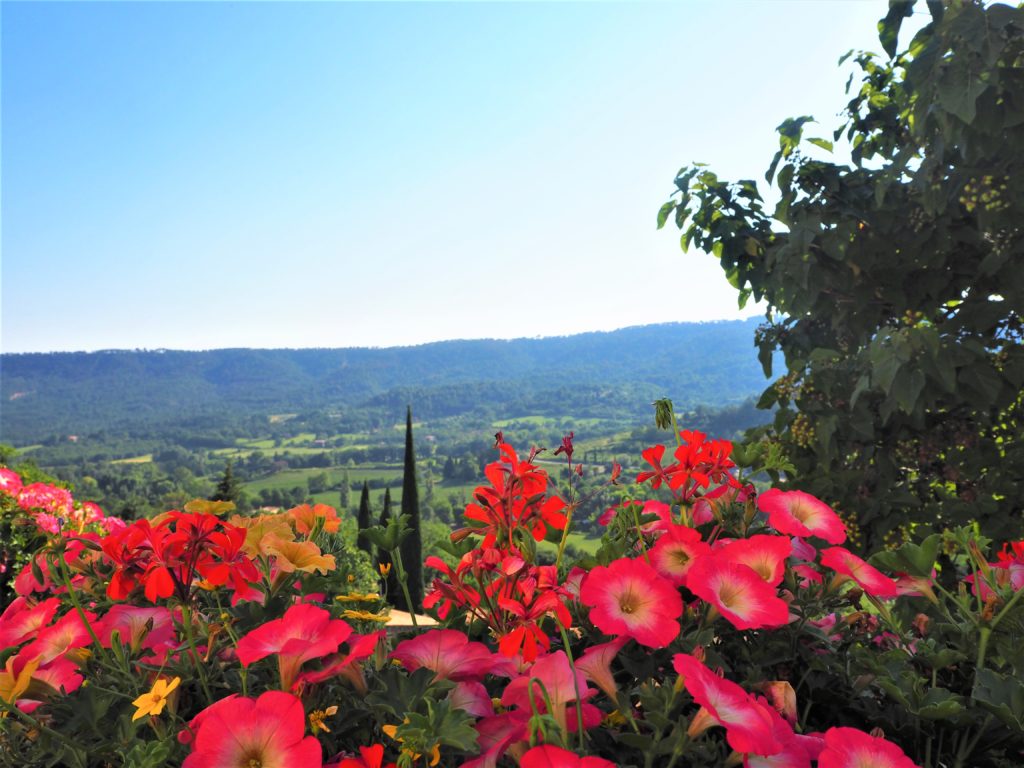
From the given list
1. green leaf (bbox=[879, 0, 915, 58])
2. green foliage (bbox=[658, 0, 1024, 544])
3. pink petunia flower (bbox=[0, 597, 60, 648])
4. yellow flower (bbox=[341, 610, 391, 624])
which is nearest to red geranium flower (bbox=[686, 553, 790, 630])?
yellow flower (bbox=[341, 610, 391, 624])

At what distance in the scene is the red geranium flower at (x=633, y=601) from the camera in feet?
2.46

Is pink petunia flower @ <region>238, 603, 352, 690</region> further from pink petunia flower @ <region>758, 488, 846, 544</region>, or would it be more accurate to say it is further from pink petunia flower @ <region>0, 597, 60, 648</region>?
pink petunia flower @ <region>758, 488, 846, 544</region>

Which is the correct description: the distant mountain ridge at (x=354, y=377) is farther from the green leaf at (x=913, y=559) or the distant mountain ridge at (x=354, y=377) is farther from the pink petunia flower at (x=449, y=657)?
the pink petunia flower at (x=449, y=657)

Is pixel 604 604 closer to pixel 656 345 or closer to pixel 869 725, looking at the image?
pixel 869 725

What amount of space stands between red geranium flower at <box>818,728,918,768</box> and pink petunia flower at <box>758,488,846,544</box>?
298 mm

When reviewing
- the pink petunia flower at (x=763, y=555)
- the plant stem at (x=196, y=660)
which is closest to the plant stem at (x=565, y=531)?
the pink petunia flower at (x=763, y=555)

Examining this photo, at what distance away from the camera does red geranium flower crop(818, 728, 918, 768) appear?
2.08 feet

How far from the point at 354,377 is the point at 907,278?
122 m

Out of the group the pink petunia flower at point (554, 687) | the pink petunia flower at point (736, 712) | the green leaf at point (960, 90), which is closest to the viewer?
the pink petunia flower at point (736, 712)

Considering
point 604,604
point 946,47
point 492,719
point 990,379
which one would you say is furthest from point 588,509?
point 946,47

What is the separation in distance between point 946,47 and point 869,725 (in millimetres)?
2319

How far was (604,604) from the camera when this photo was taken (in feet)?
2.57

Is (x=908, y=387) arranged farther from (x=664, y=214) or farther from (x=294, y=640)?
(x=294, y=640)

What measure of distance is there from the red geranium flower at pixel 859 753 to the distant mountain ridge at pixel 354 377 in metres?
71.6
